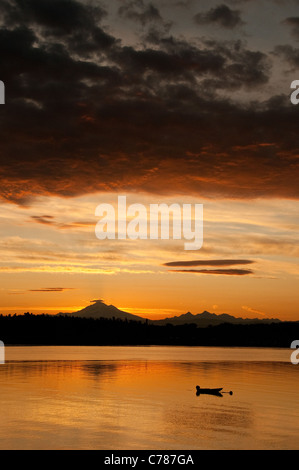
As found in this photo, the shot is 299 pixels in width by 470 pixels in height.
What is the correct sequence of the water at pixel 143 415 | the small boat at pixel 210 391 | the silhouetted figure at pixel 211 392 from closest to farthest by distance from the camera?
1. the water at pixel 143 415
2. the silhouetted figure at pixel 211 392
3. the small boat at pixel 210 391

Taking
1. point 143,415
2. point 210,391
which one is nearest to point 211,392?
point 210,391

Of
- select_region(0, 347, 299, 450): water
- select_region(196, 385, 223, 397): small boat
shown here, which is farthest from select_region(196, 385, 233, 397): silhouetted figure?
select_region(0, 347, 299, 450): water

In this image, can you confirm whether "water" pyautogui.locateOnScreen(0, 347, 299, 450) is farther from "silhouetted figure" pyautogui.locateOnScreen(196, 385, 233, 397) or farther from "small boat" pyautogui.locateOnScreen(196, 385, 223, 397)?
"small boat" pyautogui.locateOnScreen(196, 385, 223, 397)

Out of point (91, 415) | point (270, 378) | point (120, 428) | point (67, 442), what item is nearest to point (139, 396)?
point (91, 415)

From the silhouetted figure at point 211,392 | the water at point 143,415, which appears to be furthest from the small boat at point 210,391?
the water at point 143,415

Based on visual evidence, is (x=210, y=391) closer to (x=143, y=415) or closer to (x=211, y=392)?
(x=211, y=392)

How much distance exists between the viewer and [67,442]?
3966 centimetres

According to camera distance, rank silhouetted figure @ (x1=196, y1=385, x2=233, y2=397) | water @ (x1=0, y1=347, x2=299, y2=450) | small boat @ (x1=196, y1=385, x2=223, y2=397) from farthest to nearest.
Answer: small boat @ (x1=196, y1=385, x2=223, y2=397) → silhouetted figure @ (x1=196, y1=385, x2=233, y2=397) → water @ (x1=0, y1=347, x2=299, y2=450)

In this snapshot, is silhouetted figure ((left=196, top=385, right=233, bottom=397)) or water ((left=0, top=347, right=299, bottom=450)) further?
silhouetted figure ((left=196, top=385, right=233, bottom=397))

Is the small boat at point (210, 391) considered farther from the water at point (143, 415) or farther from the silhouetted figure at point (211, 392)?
the water at point (143, 415)

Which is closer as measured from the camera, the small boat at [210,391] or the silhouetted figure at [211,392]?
the silhouetted figure at [211,392]

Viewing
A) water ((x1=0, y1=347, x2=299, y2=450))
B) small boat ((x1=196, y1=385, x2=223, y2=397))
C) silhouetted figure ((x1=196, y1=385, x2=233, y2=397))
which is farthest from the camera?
small boat ((x1=196, y1=385, x2=223, y2=397))

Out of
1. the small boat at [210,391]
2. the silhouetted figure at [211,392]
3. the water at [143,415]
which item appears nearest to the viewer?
the water at [143,415]
